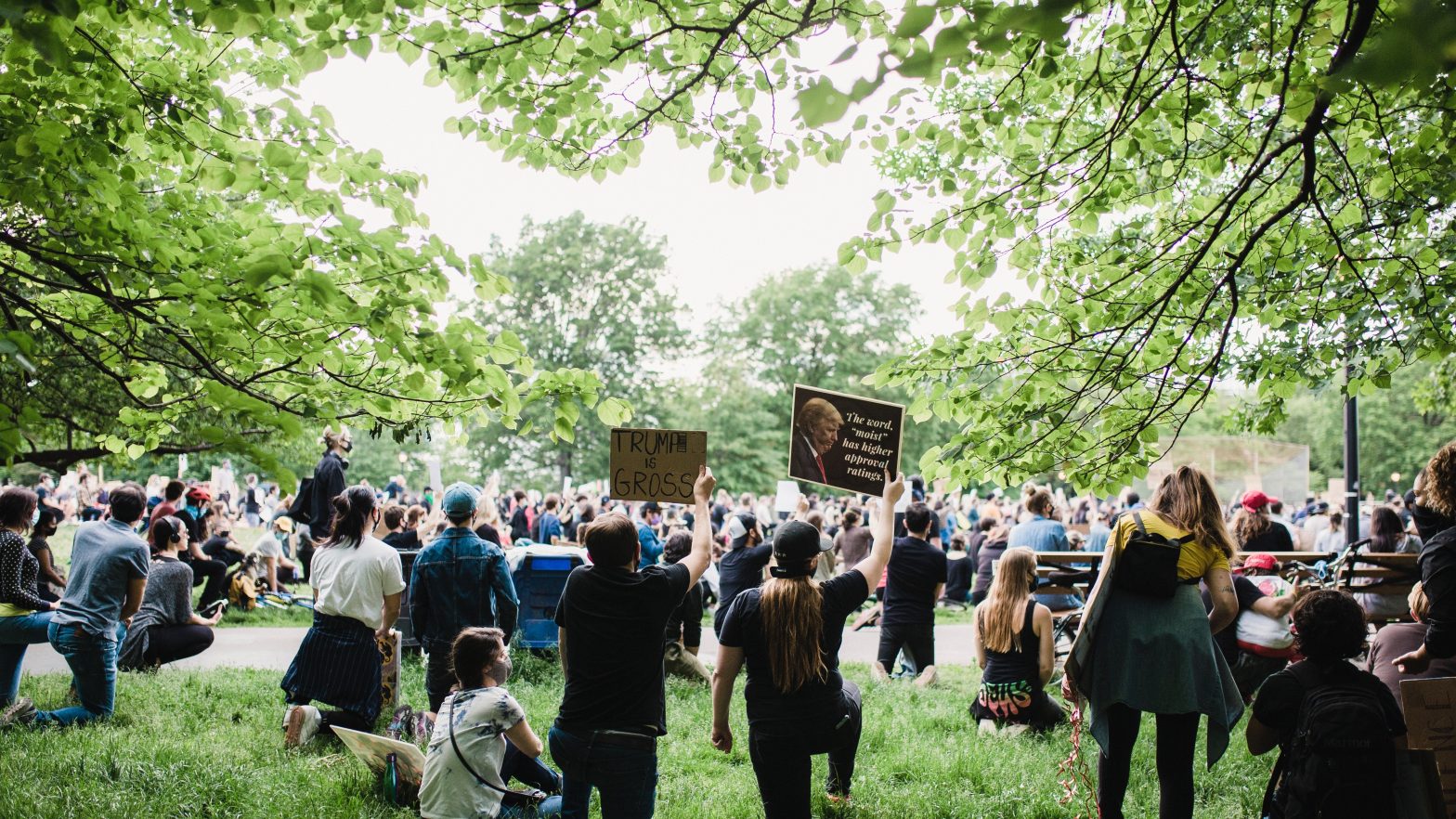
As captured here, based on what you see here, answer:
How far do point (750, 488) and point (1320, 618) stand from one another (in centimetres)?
4284

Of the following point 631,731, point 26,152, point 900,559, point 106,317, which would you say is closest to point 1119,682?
point 631,731

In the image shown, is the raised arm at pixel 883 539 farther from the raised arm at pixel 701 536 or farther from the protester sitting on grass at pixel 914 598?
Result: the protester sitting on grass at pixel 914 598

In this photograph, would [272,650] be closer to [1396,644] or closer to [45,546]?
[45,546]

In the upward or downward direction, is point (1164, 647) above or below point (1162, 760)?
above

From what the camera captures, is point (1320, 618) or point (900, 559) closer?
point (1320, 618)

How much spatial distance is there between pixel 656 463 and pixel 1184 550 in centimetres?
263

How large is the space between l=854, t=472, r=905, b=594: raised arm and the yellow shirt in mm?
1092

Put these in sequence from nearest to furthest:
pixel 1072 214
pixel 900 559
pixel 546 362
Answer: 1. pixel 1072 214
2. pixel 900 559
3. pixel 546 362

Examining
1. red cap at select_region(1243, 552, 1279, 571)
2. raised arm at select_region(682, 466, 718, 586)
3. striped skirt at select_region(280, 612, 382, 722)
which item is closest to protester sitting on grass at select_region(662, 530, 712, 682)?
striped skirt at select_region(280, 612, 382, 722)

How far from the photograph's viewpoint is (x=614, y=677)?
4.29 metres

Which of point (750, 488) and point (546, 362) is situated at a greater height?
point (546, 362)

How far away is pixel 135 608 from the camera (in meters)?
7.17

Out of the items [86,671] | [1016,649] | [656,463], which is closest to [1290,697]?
[656,463]

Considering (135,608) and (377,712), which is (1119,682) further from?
(135,608)
